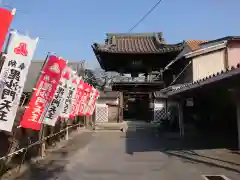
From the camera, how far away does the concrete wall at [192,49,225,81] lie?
19.2m

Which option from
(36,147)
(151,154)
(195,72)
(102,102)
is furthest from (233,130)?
(102,102)

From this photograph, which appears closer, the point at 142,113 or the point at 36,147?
the point at 36,147

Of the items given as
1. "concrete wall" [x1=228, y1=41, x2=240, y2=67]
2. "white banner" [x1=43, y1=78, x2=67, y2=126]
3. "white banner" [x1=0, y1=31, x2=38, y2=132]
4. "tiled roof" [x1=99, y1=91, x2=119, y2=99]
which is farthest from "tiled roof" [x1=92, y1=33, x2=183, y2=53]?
"white banner" [x1=0, y1=31, x2=38, y2=132]

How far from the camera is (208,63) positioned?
19.3 metres

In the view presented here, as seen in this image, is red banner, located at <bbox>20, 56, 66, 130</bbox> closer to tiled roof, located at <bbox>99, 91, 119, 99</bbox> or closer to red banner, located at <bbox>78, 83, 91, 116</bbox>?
red banner, located at <bbox>78, 83, 91, 116</bbox>

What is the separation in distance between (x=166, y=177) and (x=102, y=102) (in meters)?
20.1

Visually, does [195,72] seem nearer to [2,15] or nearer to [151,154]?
[151,154]

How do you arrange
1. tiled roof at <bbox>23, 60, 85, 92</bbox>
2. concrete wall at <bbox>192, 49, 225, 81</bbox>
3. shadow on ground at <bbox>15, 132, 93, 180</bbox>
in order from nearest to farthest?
1. shadow on ground at <bbox>15, 132, 93, 180</bbox>
2. tiled roof at <bbox>23, 60, 85, 92</bbox>
3. concrete wall at <bbox>192, 49, 225, 81</bbox>

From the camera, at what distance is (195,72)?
19.1 meters

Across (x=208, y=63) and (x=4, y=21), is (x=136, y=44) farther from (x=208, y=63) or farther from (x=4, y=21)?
(x=4, y=21)

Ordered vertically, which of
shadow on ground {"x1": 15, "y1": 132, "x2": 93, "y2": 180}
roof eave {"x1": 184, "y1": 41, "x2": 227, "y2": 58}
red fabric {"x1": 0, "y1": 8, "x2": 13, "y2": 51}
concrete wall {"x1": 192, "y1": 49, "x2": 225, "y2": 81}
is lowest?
shadow on ground {"x1": 15, "y1": 132, "x2": 93, "y2": 180}

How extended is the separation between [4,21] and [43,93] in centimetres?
276

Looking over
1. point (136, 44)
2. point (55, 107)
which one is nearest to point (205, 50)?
point (136, 44)

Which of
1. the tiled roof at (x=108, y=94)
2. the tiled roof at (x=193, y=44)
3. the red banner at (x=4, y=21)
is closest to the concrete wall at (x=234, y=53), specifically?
the tiled roof at (x=193, y=44)
